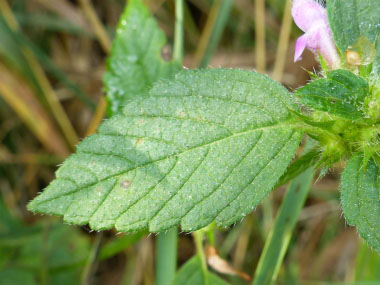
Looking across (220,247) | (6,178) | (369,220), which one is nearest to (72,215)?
(369,220)

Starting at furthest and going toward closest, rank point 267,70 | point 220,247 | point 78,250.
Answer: point 267,70 → point 220,247 → point 78,250

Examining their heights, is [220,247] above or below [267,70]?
below

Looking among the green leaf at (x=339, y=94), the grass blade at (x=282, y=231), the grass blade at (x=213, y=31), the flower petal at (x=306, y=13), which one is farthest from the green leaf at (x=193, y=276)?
the grass blade at (x=213, y=31)

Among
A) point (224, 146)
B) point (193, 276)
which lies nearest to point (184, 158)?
point (224, 146)

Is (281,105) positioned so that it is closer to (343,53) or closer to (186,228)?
(343,53)

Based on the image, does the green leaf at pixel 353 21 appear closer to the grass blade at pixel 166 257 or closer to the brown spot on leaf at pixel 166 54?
the brown spot on leaf at pixel 166 54

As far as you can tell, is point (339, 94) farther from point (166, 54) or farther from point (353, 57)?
point (166, 54)
